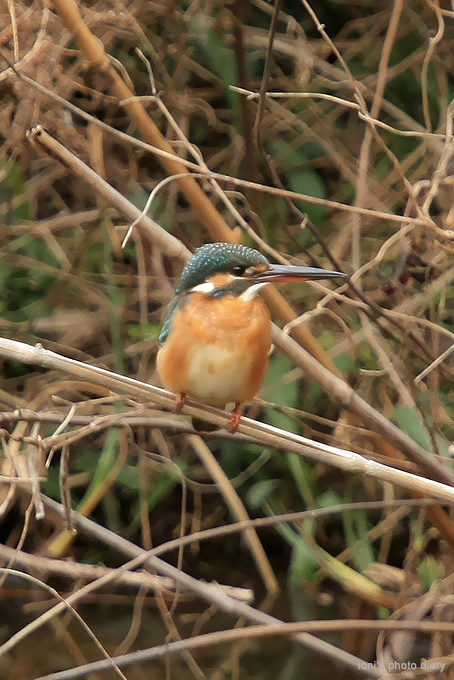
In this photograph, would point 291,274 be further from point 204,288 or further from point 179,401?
point 179,401

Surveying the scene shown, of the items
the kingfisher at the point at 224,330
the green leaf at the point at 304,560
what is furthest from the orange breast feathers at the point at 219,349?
the green leaf at the point at 304,560

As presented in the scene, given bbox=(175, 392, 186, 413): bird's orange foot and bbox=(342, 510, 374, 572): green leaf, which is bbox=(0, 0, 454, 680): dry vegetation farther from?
bbox=(175, 392, 186, 413): bird's orange foot

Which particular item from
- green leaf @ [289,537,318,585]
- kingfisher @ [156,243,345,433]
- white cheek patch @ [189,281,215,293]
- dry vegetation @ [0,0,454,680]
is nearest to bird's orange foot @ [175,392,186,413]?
kingfisher @ [156,243,345,433]

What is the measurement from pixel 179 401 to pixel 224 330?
0.14 meters

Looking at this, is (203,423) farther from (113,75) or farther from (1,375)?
(1,375)

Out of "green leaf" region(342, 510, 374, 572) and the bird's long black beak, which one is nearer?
the bird's long black beak

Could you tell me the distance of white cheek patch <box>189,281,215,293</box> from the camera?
4.96 ft

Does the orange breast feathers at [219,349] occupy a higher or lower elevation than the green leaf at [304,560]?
higher

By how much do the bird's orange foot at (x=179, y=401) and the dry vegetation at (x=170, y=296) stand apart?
57 cm

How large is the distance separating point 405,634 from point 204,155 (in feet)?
5.22

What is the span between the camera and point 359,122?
2.69m

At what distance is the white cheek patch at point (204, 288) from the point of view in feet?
4.96

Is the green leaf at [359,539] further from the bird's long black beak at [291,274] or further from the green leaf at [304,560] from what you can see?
the bird's long black beak at [291,274]

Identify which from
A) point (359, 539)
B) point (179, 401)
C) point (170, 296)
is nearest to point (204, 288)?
point (179, 401)
